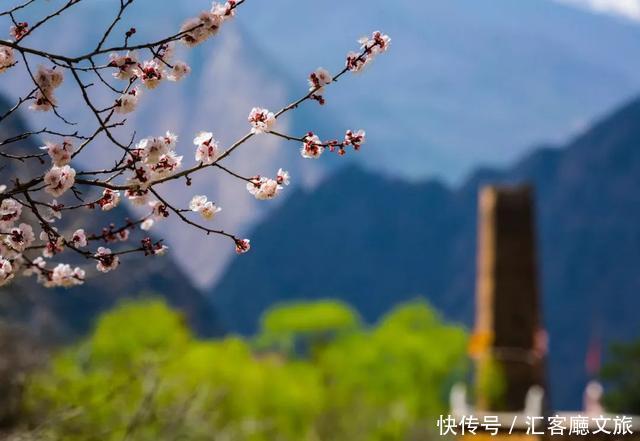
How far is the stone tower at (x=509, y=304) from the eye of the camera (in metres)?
21.4

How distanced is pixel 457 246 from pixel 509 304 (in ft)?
334

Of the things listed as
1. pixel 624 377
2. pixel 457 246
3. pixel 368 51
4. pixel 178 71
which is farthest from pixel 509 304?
pixel 457 246

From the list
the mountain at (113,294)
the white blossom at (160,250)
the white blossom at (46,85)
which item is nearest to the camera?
the white blossom at (46,85)

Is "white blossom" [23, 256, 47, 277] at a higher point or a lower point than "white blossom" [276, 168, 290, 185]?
lower

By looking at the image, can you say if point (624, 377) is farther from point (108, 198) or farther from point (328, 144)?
point (108, 198)

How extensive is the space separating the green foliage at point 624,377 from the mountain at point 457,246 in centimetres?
5610

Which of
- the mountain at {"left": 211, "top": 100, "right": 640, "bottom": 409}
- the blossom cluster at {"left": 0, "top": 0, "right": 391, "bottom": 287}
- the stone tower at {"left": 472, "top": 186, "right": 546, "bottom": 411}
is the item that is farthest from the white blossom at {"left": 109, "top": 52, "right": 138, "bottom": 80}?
the mountain at {"left": 211, "top": 100, "right": 640, "bottom": 409}

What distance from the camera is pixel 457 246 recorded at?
123 metres

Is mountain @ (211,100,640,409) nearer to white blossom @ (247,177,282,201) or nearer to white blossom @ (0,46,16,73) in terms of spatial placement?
Result: white blossom @ (247,177,282,201)

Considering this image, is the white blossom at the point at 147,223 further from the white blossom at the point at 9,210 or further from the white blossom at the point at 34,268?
the white blossom at the point at 9,210

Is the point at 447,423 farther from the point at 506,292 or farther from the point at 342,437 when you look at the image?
the point at 342,437

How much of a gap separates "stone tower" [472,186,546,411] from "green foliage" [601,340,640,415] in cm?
1679

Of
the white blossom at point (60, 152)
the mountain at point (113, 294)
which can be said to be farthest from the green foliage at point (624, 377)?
the white blossom at point (60, 152)

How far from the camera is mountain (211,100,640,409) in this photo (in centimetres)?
10194
